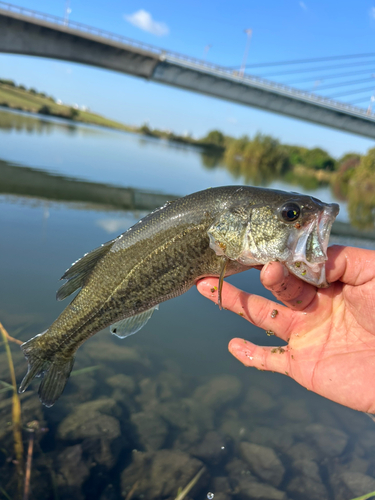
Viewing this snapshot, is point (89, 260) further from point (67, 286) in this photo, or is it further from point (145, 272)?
point (145, 272)

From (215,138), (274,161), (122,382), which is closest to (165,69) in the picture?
(274,161)

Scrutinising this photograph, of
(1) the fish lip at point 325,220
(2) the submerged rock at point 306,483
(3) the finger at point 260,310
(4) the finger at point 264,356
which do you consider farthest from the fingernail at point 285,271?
(2) the submerged rock at point 306,483

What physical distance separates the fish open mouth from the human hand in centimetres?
21

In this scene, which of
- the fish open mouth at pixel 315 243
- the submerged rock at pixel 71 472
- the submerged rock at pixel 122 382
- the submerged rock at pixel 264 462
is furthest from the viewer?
the submerged rock at pixel 122 382

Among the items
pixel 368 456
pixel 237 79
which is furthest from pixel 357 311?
pixel 237 79

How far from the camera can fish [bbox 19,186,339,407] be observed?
330 cm

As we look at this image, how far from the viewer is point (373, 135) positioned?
57.5m

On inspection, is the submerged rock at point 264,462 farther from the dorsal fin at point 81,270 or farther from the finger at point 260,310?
the dorsal fin at point 81,270

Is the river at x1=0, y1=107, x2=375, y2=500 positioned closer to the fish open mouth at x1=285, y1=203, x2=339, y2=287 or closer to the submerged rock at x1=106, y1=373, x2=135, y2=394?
the submerged rock at x1=106, y1=373, x2=135, y2=394

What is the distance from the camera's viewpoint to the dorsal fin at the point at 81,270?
11.4 feet

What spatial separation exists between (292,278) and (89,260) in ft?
7.02

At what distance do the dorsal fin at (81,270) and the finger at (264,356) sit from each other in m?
2.08

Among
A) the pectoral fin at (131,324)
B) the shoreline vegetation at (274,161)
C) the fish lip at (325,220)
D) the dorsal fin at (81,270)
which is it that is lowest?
the pectoral fin at (131,324)

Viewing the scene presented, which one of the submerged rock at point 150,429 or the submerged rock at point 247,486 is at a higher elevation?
the submerged rock at point 150,429
